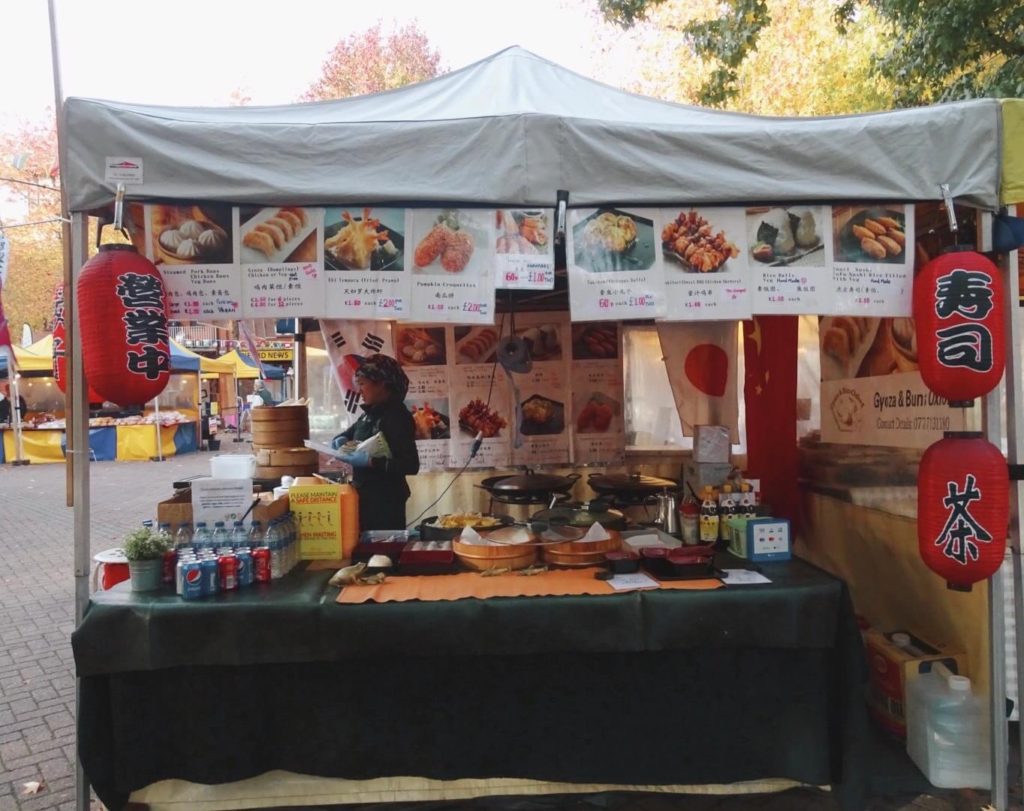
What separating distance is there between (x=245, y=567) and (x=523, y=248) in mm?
1740

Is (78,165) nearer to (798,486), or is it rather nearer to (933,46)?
(798,486)

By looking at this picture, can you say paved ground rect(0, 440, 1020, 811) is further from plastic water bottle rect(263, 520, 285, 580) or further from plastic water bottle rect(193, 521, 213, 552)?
plastic water bottle rect(193, 521, 213, 552)

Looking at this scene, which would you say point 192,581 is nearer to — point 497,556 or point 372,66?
point 497,556

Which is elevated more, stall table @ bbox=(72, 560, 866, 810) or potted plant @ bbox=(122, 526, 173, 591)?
potted plant @ bbox=(122, 526, 173, 591)

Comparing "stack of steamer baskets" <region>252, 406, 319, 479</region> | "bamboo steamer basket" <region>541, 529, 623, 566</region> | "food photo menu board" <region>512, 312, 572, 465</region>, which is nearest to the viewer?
"bamboo steamer basket" <region>541, 529, 623, 566</region>

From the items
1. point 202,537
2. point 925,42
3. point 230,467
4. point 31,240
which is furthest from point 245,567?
point 31,240

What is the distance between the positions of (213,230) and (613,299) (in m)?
1.66

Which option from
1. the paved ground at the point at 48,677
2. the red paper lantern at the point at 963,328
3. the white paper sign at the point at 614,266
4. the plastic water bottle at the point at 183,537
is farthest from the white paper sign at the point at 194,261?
the red paper lantern at the point at 963,328

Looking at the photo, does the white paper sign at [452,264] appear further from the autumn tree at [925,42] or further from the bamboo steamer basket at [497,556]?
the autumn tree at [925,42]

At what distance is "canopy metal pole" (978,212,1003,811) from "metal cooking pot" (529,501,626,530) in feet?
5.54

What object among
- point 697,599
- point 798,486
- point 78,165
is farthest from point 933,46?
point 78,165

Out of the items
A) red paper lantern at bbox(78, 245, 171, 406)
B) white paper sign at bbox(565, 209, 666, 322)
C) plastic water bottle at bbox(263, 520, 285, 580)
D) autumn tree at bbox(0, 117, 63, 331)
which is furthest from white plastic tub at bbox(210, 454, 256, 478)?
autumn tree at bbox(0, 117, 63, 331)

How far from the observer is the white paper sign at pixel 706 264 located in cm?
283

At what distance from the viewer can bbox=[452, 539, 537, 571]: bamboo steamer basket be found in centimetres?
304
